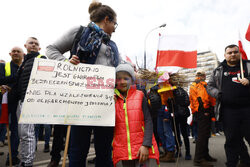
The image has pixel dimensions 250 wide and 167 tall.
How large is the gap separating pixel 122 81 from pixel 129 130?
514mm

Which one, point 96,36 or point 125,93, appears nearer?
point 96,36

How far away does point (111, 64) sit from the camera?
208 centimetres

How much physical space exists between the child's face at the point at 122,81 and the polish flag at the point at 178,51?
219cm

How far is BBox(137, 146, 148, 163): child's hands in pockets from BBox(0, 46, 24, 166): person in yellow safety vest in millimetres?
2479

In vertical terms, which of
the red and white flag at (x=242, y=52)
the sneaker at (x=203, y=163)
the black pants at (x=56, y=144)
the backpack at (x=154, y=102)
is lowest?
the sneaker at (x=203, y=163)

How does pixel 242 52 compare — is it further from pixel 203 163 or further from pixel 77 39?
pixel 77 39

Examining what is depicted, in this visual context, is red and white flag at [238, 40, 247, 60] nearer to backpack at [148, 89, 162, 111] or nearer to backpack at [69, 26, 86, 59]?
backpack at [148, 89, 162, 111]

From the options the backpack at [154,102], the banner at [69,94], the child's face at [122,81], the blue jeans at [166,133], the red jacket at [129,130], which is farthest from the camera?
the blue jeans at [166,133]

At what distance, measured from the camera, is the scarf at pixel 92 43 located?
1.82 metres

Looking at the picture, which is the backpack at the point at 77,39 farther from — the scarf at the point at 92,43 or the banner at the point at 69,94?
the banner at the point at 69,94

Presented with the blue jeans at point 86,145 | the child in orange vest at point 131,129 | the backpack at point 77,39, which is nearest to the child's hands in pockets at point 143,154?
the child in orange vest at point 131,129

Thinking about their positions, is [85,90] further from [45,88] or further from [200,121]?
[200,121]

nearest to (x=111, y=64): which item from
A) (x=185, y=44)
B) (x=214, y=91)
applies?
(x=214, y=91)

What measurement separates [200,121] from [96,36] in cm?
321
